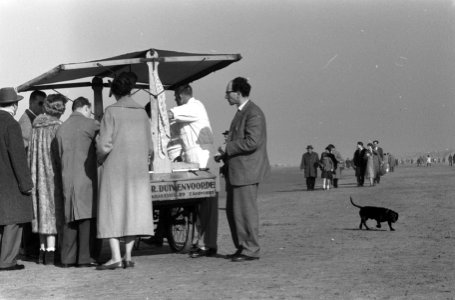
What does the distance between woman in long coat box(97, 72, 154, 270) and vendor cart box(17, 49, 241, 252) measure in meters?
0.51

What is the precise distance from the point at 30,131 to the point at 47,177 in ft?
4.75

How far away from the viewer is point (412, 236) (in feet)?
44.0

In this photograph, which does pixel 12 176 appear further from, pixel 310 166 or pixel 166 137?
pixel 310 166

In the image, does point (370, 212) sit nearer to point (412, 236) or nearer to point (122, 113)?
point (412, 236)

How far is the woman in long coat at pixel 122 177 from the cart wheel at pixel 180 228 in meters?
1.73

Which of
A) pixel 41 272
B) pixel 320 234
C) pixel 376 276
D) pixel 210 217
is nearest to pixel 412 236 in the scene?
pixel 320 234

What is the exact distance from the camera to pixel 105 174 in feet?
33.0

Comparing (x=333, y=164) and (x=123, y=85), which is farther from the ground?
(x=123, y=85)

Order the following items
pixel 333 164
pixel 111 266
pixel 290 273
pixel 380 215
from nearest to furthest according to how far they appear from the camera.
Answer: pixel 290 273
pixel 111 266
pixel 380 215
pixel 333 164

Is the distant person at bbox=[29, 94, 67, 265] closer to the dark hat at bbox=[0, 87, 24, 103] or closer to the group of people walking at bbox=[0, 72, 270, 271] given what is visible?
the group of people walking at bbox=[0, 72, 270, 271]

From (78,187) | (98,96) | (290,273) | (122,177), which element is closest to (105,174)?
(122,177)

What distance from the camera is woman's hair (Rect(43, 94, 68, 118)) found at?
36.7ft

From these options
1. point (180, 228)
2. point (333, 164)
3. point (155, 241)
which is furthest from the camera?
point (333, 164)

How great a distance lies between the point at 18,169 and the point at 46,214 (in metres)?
0.81
